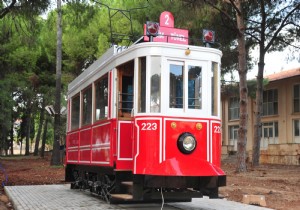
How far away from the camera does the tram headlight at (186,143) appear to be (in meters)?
8.14

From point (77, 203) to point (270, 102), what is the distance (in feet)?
89.2

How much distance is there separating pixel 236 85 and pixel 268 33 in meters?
6.08

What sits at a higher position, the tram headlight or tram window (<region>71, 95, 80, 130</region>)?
tram window (<region>71, 95, 80, 130</region>)

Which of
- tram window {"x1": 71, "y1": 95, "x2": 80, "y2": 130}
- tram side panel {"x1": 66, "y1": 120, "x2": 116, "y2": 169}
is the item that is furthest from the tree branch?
tram side panel {"x1": 66, "y1": 120, "x2": 116, "y2": 169}

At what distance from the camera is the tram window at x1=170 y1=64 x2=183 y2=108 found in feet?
27.5

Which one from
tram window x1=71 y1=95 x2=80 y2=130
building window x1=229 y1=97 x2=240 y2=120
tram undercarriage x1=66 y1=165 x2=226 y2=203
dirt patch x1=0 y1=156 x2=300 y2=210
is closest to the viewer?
tram undercarriage x1=66 y1=165 x2=226 y2=203

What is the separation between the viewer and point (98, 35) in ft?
88.8

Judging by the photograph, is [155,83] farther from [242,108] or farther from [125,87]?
[242,108]

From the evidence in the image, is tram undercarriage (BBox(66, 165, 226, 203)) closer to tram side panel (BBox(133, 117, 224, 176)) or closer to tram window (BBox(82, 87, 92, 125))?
tram side panel (BBox(133, 117, 224, 176))

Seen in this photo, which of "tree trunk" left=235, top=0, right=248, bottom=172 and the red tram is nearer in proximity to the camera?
the red tram

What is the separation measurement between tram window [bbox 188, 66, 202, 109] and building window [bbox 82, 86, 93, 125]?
→ 342 cm

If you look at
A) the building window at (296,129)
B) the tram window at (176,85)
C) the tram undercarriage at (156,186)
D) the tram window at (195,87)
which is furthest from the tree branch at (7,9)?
the building window at (296,129)

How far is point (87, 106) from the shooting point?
11.6 metres

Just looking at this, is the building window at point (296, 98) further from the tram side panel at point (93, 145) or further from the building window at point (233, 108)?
the tram side panel at point (93, 145)
